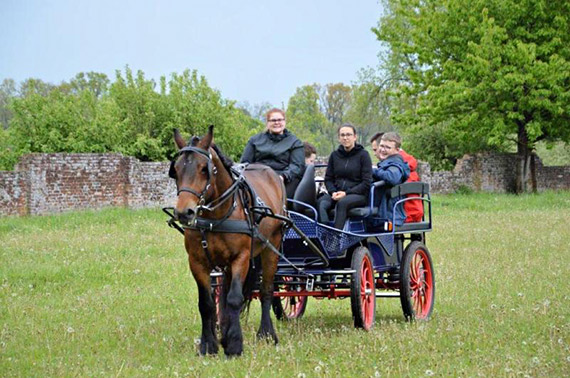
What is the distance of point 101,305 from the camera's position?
35.0 ft

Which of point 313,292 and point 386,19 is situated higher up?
point 386,19

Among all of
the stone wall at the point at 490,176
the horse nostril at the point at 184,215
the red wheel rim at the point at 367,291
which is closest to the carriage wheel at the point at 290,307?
the red wheel rim at the point at 367,291

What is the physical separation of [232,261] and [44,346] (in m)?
1.97

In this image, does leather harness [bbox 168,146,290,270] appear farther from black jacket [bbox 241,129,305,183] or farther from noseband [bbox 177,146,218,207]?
black jacket [bbox 241,129,305,183]

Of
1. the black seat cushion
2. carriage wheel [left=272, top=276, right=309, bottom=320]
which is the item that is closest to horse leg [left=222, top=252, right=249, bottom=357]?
the black seat cushion

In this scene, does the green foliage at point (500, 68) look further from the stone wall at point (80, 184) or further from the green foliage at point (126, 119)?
the stone wall at point (80, 184)

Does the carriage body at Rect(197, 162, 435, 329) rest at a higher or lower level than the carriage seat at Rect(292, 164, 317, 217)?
lower

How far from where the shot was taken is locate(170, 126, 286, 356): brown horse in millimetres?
7309

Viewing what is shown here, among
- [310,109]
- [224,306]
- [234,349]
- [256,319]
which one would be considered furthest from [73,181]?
[310,109]

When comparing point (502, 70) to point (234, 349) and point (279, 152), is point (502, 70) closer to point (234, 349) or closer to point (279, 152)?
point (279, 152)

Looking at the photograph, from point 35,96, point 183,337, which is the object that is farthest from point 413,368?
point 35,96

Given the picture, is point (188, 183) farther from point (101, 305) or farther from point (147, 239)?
point (147, 239)

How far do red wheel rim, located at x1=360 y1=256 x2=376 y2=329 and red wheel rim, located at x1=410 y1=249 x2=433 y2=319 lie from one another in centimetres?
94

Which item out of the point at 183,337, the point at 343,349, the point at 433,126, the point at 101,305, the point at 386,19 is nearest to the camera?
the point at 343,349
